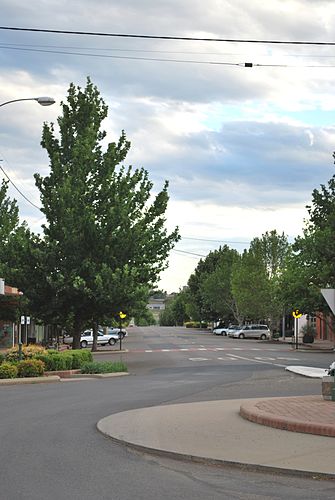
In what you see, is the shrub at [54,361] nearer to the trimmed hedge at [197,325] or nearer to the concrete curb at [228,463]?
the concrete curb at [228,463]

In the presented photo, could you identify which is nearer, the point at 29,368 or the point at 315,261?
the point at 29,368

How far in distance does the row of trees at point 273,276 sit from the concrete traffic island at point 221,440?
117 feet

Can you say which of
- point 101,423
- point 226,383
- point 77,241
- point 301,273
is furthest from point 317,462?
point 301,273

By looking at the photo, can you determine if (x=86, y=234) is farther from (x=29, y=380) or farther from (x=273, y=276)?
(x=273, y=276)

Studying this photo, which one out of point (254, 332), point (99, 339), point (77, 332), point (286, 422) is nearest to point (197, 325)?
point (254, 332)

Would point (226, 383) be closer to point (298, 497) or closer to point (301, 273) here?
point (298, 497)

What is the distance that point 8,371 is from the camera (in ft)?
79.1

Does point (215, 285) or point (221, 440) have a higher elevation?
point (215, 285)

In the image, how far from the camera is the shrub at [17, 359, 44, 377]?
24.8 m

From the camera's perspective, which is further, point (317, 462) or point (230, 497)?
point (317, 462)

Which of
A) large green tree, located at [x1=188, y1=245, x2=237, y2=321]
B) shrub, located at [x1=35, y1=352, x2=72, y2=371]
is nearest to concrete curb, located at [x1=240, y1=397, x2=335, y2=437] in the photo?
shrub, located at [x1=35, y1=352, x2=72, y2=371]

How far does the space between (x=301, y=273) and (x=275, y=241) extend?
1100 inches

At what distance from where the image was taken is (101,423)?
513 inches

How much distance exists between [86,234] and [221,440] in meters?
25.7
